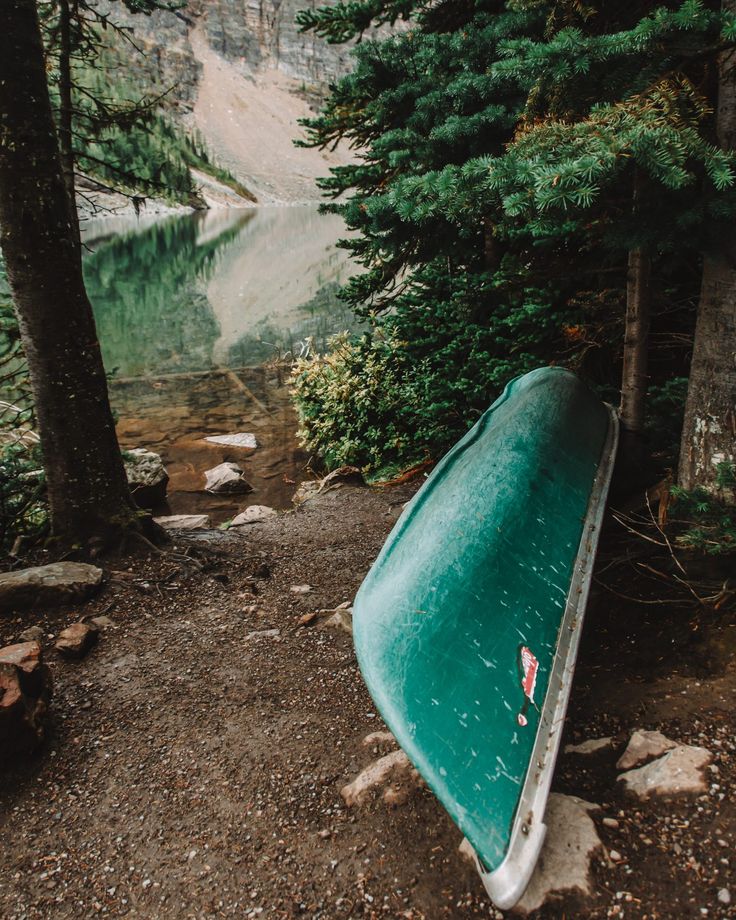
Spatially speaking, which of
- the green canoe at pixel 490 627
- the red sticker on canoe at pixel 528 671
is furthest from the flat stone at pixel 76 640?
the red sticker on canoe at pixel 528 671

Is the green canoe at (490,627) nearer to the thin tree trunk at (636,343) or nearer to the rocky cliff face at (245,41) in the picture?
the thin tree trunk at (636,343)

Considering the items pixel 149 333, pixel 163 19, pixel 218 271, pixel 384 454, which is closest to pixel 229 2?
pixel 163 19

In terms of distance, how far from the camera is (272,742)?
3.05m

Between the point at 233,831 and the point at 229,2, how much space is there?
22603 centimetres

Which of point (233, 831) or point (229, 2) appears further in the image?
point (229, 2)

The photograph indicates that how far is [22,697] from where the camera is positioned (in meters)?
2.82

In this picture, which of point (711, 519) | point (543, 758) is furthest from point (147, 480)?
point (543, 758)

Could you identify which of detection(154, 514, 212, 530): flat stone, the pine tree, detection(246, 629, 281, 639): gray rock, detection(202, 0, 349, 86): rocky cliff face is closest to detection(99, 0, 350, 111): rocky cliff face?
detection(202, 0, 349, 86): rocky cliff face

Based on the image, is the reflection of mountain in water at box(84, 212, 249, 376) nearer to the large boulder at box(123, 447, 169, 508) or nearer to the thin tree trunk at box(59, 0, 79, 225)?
the large boulder at box(123, 447, 169, 508)

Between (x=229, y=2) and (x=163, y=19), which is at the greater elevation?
(x=229, y=2)

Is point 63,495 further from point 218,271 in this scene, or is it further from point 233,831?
point 218,271

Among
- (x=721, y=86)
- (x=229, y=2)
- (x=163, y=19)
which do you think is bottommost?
(x=721, y=86)

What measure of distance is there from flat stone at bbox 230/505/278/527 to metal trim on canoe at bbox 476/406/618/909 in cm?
426

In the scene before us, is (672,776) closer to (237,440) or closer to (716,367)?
(716,367)
